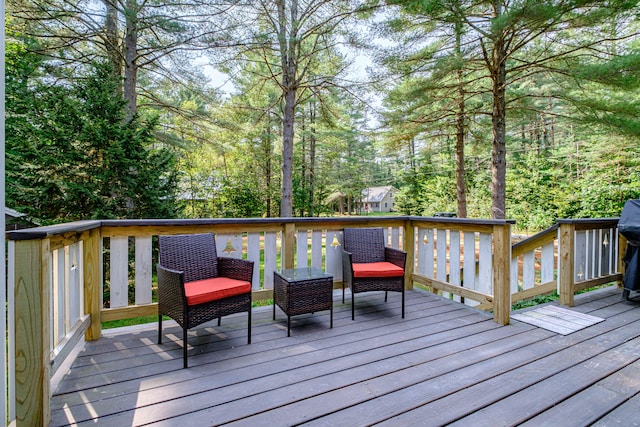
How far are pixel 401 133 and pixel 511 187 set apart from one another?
8.17 metres

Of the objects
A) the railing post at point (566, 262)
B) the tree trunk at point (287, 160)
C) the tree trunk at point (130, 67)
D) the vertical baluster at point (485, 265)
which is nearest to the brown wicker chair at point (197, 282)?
the vertical baluster at point (485, 265)

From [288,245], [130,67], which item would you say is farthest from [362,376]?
[130,67]

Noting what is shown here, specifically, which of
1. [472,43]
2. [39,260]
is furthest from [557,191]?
[39,260]

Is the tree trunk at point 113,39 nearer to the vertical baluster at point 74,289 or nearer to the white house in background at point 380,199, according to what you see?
the vertical baluster at point 74,289

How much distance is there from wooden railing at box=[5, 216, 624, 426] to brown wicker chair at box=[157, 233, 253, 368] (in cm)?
32

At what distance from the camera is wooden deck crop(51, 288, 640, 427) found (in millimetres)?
1670

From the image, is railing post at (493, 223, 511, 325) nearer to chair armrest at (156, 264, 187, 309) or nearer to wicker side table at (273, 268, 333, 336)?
wicker side table at (273, 268, 333, 336)

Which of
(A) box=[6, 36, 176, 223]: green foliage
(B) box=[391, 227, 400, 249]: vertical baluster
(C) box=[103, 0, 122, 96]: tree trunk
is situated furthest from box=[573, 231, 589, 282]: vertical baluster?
(C) box=[103, 0, 122, 96]: tree trunk

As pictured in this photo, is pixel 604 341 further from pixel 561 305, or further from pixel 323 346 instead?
pixel 323 346

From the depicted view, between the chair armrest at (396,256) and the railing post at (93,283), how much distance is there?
276cm

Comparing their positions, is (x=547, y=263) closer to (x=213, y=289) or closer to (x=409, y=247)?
(x=409, y=247)

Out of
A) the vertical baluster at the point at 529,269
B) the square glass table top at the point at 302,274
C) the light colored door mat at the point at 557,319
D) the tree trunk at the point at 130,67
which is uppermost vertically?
the tree trunk at the point at 130,67

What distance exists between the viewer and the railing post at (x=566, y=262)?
3.40m

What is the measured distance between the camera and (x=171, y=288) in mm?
2309
